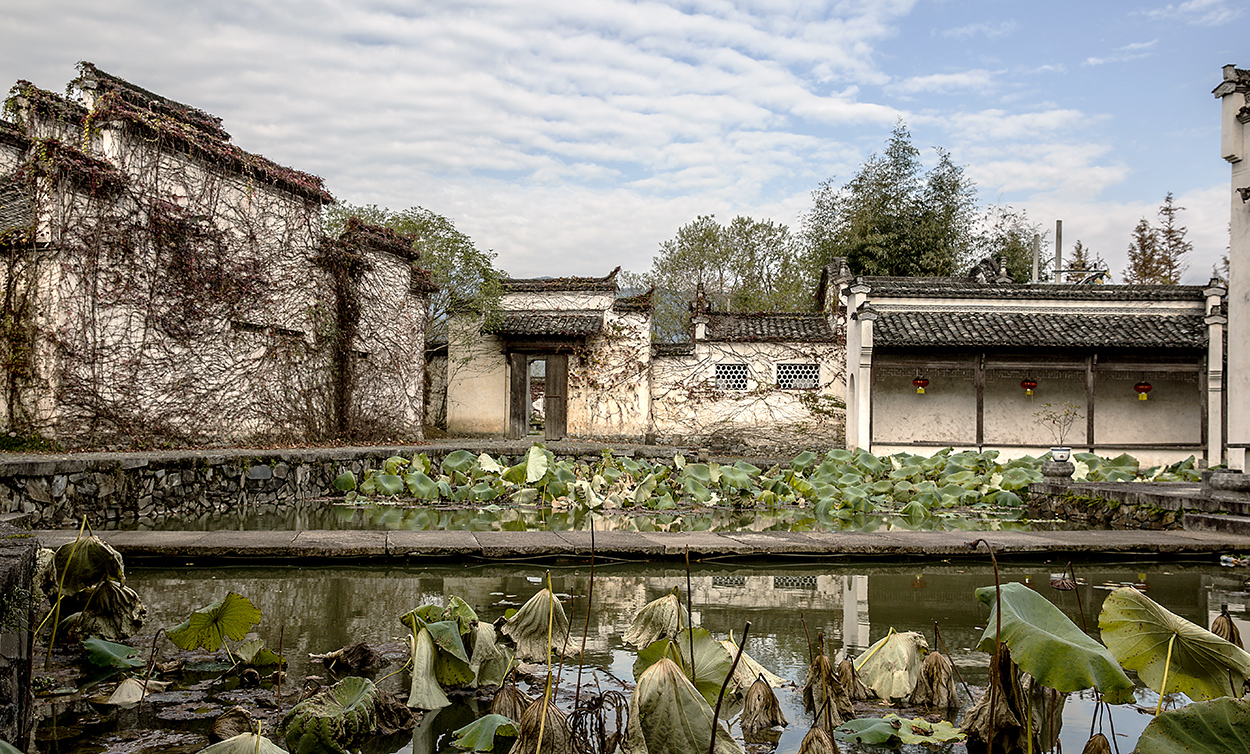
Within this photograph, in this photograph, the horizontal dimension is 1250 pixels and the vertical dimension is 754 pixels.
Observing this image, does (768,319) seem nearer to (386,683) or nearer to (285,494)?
(285,494)

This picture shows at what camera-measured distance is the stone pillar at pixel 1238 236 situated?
7.41 meters

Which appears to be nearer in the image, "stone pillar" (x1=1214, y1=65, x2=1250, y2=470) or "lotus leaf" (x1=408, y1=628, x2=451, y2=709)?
"lotus leaf" (x1=408, y1=628, x2=451, y2=709)

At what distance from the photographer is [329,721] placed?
1.90 metres

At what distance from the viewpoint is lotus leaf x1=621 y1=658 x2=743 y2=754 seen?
1591mm

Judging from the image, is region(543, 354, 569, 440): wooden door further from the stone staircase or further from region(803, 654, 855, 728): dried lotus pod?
region(803, 654, 855, 728): dried lotus pod

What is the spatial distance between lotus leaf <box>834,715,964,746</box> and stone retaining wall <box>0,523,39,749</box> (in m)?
1.89

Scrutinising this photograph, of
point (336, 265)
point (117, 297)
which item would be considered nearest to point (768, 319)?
point (336, 265)

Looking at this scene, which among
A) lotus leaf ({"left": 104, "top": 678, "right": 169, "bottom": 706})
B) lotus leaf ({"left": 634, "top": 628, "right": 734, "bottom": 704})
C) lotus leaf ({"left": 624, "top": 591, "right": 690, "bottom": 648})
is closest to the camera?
lotus leaf ({"left": 634, "top": 628, "right": 734, "bottom": 704})

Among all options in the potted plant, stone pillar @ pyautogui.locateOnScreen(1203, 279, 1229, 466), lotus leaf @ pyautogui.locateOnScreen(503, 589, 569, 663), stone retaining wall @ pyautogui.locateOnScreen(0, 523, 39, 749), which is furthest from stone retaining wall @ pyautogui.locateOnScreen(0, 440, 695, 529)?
stone pillar @ pyautogui.locateOnScreen(1203, 279, 1229, 466)

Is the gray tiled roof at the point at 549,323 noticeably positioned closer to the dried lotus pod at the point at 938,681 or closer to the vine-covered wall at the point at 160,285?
the vine-covered wall at the point at 160,285

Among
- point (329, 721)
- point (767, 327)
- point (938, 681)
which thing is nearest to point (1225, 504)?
point (938, 681)

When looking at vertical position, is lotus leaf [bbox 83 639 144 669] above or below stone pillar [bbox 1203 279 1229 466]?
below

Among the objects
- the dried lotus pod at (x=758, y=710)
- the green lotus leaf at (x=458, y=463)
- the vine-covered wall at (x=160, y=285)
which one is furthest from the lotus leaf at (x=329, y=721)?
the vine-covered wall at (x=160, y=285)

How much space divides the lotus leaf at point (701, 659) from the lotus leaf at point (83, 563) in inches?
70.8
